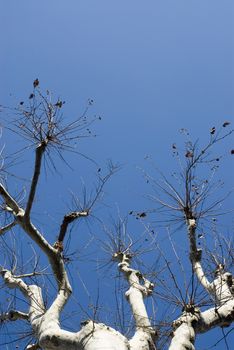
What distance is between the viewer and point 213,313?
4.93 meters

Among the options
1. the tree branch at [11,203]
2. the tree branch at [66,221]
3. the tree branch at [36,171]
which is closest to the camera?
the tree branch at [36,171]

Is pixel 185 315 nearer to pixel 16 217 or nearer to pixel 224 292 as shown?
pixel 224 292

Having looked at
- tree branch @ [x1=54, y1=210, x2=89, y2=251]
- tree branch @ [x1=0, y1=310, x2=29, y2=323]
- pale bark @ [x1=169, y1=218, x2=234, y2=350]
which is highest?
tree branch @ [x1=54, y1=210, x2=89, y2=251]

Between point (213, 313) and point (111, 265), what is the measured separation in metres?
3.46

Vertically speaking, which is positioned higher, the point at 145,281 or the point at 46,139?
the point at 46,139

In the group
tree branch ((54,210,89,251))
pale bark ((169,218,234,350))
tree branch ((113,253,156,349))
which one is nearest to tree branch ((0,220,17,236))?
tree branch ((54,210,89,251))

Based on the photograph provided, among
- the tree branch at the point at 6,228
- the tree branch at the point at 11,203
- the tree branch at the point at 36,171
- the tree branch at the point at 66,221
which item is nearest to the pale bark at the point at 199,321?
the tree branch at the point at 66,221

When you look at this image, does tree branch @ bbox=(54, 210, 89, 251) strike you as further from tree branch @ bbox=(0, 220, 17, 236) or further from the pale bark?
the pale bark

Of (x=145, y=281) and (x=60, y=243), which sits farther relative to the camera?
(x=145, y=281)

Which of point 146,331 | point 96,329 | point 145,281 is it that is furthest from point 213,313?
point 145,281

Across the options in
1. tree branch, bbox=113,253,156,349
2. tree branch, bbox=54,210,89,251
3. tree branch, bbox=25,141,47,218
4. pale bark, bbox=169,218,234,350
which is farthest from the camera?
tree branch, bbox=54,210,89,251

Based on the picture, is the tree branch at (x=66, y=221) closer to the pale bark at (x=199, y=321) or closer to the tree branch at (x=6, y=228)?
the tree branch at (x=6, y=228)

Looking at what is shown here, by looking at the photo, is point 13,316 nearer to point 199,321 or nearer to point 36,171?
point 36,171

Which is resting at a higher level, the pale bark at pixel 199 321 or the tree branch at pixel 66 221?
the tree branch at pixel 66 221
